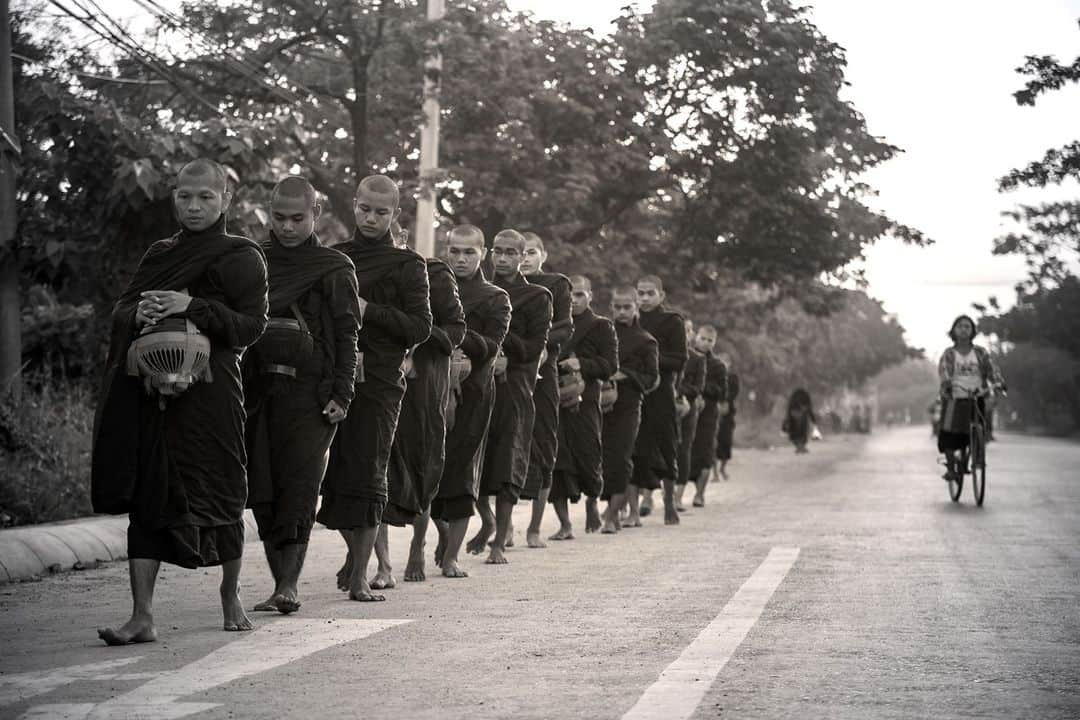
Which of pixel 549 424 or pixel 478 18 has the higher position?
pixel 478 18

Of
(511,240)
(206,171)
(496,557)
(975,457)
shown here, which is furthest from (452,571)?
(975,457)

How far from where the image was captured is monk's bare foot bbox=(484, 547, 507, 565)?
12539 mm

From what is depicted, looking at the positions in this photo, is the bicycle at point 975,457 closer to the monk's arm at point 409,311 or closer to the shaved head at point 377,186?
the monk's arm at point 409,311

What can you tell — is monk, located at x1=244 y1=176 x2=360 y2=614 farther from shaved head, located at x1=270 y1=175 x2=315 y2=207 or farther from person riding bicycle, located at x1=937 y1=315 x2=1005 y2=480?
person riding bicycle, located at x1=937 y1=315 x2=1005 y2=480

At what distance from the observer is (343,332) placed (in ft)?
30.4

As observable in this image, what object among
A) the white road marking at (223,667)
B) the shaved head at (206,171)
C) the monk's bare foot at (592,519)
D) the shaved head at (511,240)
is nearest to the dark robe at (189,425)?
the shaved head at (206,171)

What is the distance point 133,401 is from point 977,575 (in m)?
5.75

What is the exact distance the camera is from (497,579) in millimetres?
11352

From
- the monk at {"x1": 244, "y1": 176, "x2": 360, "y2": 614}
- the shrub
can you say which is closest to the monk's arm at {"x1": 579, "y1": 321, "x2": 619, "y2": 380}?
the shrub

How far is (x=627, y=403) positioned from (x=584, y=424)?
3.66ft

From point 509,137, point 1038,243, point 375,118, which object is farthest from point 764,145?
point 1038,243

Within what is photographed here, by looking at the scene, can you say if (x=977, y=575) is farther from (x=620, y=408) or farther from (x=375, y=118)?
(x=375, y=118)

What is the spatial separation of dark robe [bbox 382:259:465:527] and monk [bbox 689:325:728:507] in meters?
10.2

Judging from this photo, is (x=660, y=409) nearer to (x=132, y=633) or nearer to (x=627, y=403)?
(x=627, y=403)
